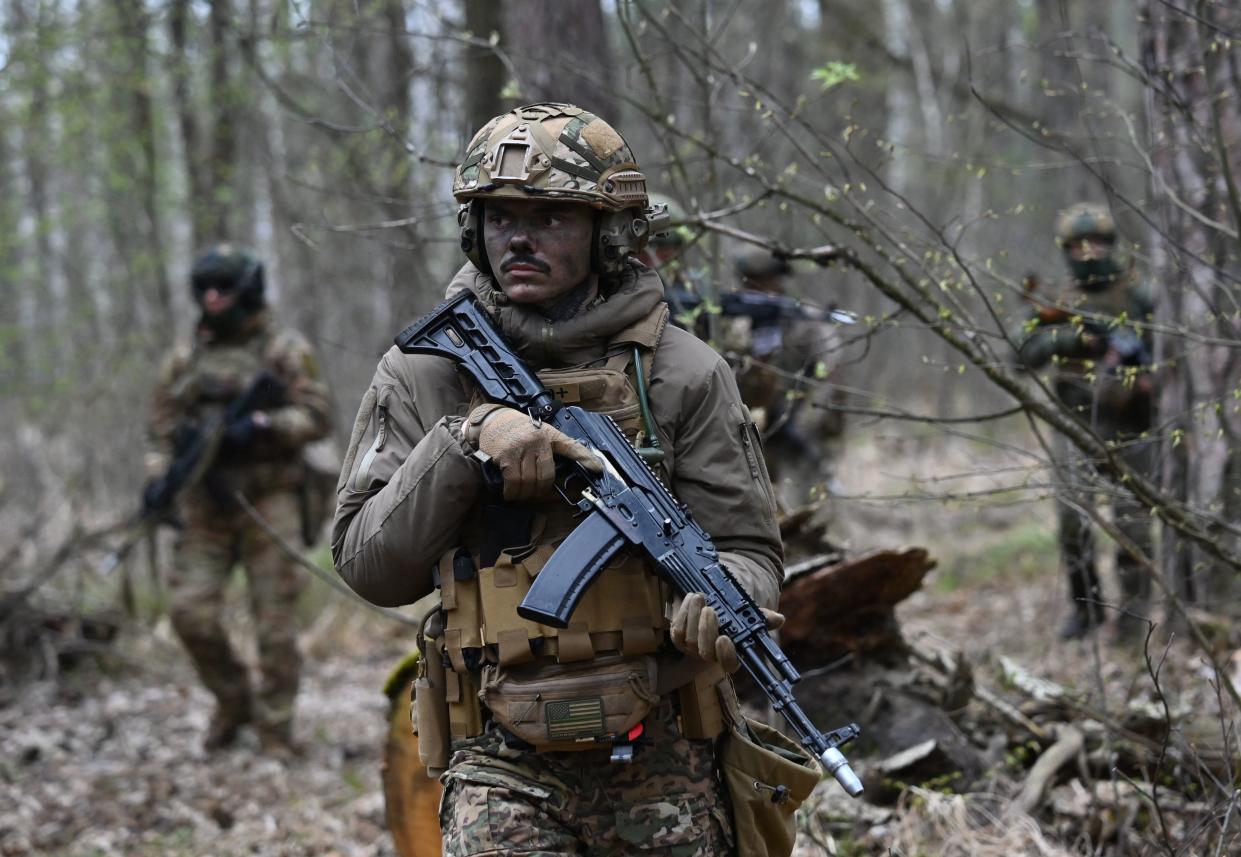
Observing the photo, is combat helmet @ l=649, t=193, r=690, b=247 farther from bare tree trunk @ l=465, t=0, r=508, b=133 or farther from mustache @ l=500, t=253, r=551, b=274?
bare tree trunk @ l=465, t=0, r=508, b=133

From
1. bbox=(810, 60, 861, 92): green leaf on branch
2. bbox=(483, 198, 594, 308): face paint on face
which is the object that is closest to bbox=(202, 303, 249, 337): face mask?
bbox=(810, 60, 861, 92): green leaf on branch

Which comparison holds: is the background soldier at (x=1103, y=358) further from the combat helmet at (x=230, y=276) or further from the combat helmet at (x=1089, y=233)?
the combat helmet at (x=230, y=276)

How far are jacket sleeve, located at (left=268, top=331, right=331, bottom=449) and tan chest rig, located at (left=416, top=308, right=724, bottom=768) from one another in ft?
14.3

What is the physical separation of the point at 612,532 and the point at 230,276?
16.4ft

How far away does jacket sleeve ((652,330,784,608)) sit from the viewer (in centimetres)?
289

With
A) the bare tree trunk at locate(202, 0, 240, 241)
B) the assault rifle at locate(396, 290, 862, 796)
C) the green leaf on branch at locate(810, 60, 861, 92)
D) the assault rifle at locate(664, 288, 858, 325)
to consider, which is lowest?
the assault rifle at locate(396, 290, 862, 796)

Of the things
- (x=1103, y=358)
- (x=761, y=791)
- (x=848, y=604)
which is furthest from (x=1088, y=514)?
(x=1103, y=358)

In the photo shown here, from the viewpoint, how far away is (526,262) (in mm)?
2906

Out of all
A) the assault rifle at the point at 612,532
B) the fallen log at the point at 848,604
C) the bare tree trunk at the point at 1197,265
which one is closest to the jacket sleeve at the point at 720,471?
the assault rifle at the point at 612,532

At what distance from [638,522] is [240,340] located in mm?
5114

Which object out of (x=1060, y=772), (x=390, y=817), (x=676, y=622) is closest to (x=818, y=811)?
(x=1060, y=772)

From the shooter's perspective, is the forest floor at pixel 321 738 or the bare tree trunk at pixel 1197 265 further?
the bare tree trunk at pixel 1197 265

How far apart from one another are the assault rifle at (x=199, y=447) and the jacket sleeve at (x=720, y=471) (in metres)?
4.47

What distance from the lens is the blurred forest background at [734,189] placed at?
4.36m
